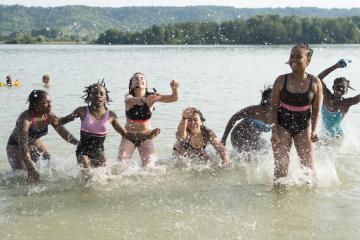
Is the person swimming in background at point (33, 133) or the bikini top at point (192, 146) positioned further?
the bikini top at point (192, 146)

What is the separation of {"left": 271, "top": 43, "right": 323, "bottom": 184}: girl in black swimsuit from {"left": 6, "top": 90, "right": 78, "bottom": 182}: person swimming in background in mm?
2972

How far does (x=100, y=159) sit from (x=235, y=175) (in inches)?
81.1

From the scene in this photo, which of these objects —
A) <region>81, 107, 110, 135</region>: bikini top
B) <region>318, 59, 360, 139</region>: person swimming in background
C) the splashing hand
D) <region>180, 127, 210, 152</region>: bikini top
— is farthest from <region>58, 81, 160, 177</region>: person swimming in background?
<region>318, 59, 360, 139</region>: person swimming in background

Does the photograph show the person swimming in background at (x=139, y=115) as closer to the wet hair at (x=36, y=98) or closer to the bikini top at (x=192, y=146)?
the bikini top at (x=192, y=146)

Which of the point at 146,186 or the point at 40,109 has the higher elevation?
the point at 40,109

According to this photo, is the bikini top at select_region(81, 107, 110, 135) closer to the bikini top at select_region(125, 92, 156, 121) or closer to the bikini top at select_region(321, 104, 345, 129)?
the bikini top at select_region(125, 92, 156, 121)

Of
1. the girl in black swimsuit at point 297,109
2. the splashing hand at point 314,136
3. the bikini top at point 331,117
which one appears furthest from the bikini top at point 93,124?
the bikini top at point 331,117

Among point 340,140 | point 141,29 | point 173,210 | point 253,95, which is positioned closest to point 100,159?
point 173,210

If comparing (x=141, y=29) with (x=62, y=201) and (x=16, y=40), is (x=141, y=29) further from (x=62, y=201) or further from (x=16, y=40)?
(x=62, y=201)

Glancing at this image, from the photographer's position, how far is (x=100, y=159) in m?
6.87

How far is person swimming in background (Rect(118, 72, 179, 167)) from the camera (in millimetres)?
7234

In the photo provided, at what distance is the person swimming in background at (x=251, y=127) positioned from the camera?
7.98m

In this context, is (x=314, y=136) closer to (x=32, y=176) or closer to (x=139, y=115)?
(x=139, y=115)

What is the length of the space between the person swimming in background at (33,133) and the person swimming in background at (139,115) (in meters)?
0.86
